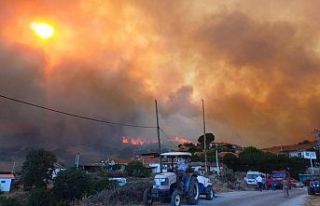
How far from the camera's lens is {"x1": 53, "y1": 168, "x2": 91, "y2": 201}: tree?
30869mm

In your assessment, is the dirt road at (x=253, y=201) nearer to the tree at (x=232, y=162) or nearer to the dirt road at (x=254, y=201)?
the dirt road at (x=254, y=201)

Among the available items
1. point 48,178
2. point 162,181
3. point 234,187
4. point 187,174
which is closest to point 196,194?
point 187,174

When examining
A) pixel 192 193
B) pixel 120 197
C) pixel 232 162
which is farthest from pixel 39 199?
pixel 232 162

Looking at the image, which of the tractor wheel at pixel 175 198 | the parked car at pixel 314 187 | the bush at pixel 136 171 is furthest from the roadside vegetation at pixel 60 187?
the parked car at pixel 314 187

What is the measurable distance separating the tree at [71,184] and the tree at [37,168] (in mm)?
17784

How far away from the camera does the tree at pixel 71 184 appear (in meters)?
30.9

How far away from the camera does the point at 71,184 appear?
106 ft

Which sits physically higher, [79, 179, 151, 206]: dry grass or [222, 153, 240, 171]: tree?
[222, 153, 240, 171]: tree

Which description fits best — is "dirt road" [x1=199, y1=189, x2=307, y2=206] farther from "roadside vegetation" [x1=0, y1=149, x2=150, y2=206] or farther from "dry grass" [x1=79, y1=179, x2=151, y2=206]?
"roadside vegetation" [x1=0, y1=149, x2=150, y2=206]

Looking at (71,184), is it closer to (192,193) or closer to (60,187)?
(60,187)

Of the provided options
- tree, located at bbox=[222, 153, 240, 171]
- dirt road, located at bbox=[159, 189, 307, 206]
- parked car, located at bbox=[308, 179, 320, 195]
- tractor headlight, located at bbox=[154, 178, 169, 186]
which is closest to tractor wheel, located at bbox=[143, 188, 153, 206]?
tractor headlight, located at bbox=[154, 178, 169, 186]

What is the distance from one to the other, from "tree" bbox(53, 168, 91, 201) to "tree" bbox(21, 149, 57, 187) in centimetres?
1778

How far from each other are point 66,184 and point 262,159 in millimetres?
59168

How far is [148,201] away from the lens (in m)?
22.0
